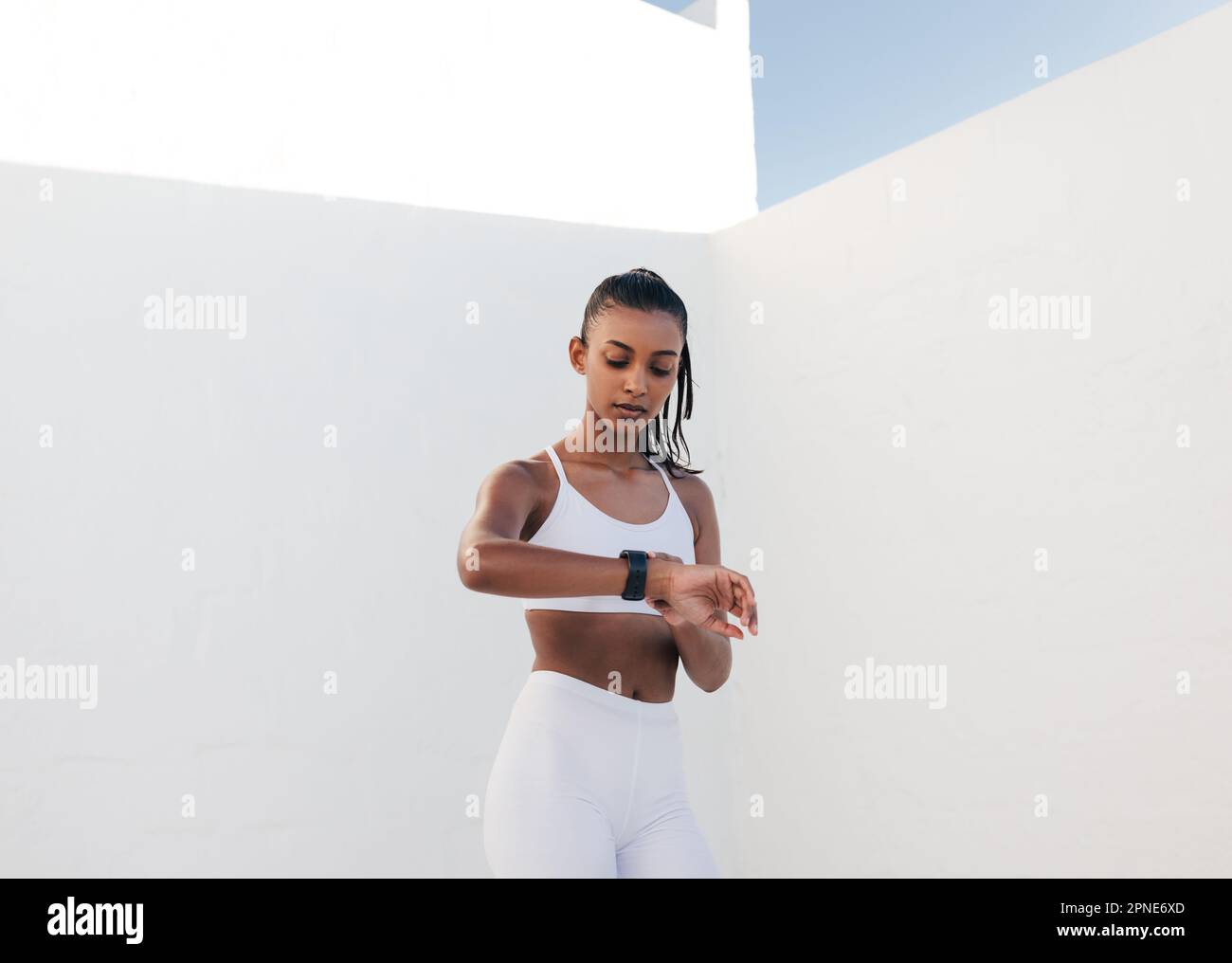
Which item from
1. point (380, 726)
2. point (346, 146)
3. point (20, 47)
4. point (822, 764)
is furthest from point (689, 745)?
point (20, 47)

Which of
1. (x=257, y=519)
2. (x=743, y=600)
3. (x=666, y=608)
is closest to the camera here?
(x=743, y=600)

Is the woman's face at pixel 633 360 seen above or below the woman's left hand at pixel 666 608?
above

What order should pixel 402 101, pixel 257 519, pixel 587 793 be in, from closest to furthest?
pixel 587 793, pixel 257 519, pixel 402 101

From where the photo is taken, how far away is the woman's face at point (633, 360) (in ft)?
6.45

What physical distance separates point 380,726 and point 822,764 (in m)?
1.52

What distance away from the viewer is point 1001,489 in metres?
3.51

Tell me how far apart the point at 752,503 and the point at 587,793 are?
270 centimetres

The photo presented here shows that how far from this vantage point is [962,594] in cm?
362

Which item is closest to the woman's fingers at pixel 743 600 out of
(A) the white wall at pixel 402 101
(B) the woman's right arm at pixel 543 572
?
(B) the woman's right arm at pixel 543 572

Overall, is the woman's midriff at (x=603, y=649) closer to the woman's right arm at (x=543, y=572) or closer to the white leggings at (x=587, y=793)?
the white leggings at (x=587, y=793)

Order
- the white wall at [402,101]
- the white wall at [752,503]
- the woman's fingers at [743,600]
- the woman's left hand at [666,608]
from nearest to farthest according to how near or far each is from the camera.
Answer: the woman's fingers at [743,600] → the woman's left hand at [666,608] → the white wall at [752,503] → the white wall at [402,101]

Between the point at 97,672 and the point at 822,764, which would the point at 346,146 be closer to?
the point at 97,672

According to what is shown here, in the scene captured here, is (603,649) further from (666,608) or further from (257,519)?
(257,519)

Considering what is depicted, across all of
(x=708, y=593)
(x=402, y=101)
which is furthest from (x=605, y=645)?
(x=402, y=101)
